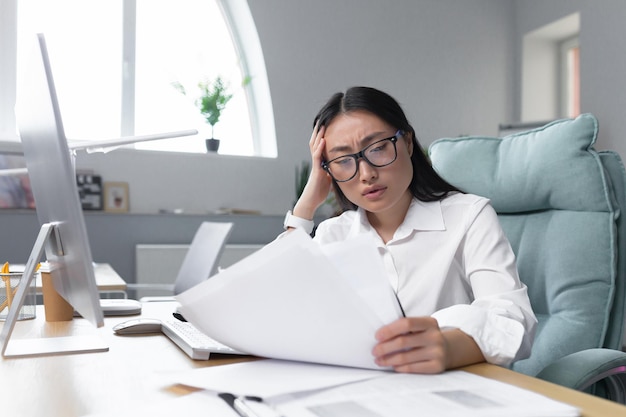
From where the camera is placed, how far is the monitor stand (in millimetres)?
1030

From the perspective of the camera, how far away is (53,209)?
1.00 m

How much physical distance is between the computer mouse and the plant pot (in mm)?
3449

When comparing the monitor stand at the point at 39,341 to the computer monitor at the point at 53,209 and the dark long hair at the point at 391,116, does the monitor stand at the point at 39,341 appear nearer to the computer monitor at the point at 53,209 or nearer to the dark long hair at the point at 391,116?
the computer monitor at the point at 53,209

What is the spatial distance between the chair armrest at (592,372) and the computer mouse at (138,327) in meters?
0.72

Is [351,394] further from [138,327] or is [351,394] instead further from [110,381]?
[138,327]

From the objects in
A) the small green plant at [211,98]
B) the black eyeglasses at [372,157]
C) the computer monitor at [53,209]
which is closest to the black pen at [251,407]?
the computer monitor at [53,209]

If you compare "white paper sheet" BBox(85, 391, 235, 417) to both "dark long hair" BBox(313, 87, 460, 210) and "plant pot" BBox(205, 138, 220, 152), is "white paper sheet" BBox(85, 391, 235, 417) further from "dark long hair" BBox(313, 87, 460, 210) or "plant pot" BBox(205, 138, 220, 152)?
"plant pot" BBox(205, 138, 220, 152)

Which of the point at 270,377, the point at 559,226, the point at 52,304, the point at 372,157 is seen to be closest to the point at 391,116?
the point at 372,157

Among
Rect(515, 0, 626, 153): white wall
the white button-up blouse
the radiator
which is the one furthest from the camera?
Rect(515, 0, 626, 153): white wall

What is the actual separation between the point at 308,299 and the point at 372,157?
628 mm

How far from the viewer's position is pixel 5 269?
4.66ft

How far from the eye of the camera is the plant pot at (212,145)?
4570 mm

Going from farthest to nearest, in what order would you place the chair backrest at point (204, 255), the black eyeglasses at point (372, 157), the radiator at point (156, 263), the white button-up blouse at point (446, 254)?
1. the radiator at point (156, 263)
2. the chair backrest at point (204, 255)
3. the black eyeglasses at point (372, 157)
4. the white button-up blouse at point (446, 254)

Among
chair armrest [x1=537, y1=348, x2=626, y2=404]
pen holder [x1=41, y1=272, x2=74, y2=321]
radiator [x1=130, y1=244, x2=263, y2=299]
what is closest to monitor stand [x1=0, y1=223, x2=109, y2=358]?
pen holder [x1=41, y1=272, x2=74, y2=321]
